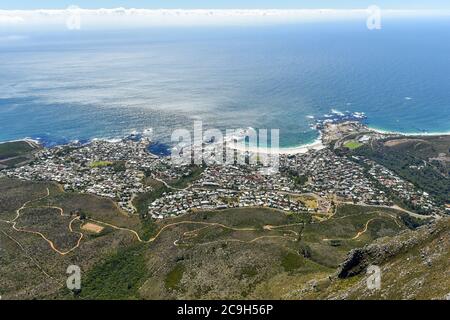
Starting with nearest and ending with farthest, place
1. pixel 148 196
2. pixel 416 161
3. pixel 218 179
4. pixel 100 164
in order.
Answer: pixel 148 196 → pixel 218 179 → pixel 100 164 → pixel 416 161

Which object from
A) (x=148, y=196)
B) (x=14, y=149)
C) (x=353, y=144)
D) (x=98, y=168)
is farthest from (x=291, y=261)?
(x=14, y=149)

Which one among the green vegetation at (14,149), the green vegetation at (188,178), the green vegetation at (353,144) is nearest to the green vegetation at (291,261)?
the green vegetation at (188,178)

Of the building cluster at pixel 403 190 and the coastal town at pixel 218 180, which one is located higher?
the coastal town at pixel 218 180

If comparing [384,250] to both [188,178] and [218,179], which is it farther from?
[188,178]

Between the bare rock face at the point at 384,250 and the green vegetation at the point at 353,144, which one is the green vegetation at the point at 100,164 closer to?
the green vegetation at the point at 353,144

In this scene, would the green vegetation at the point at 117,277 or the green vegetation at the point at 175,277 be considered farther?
the green vegetation at the point at 117,277

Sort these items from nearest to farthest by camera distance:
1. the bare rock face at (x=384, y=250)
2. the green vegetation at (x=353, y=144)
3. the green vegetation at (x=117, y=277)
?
the bare rock face at (x=384, y=250), the green vegetation at (x=117, y=277), the green vegetation at (x=353, y=144)
